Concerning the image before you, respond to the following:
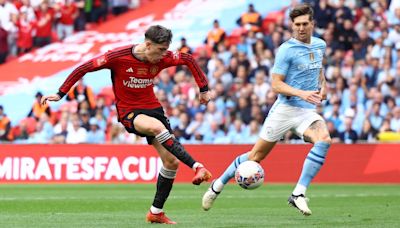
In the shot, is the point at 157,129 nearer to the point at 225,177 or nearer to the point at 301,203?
the point at 225,177

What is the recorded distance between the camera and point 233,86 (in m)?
26.1

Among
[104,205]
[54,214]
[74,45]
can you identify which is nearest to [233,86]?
[74,45]

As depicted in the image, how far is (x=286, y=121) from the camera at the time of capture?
41.9 ft

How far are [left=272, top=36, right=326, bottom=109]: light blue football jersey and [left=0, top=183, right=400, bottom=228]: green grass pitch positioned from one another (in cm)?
148

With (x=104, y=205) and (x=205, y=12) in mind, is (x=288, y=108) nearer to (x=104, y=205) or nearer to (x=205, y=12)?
(x=104, y=205)

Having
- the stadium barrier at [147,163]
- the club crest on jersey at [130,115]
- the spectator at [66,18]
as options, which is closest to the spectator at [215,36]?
the spectator at [66,18]

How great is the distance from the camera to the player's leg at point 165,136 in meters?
11.4

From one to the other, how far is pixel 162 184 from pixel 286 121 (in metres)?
1.72

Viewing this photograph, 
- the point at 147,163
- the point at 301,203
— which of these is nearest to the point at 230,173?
the point at 301,203

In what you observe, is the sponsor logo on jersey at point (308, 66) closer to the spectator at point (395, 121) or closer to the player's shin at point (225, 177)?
the player's shin at point (225, 177)

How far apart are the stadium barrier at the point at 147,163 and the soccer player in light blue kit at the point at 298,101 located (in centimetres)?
942

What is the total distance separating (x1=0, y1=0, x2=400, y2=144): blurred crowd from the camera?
24.4 meters

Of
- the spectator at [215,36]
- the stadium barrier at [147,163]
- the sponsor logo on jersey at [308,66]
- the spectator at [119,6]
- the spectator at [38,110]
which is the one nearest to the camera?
the sponsor logo on jersey at [308,66]

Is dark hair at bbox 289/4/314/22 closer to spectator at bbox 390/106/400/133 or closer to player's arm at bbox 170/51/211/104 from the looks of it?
player's arm at bbox 170/51/211/104
